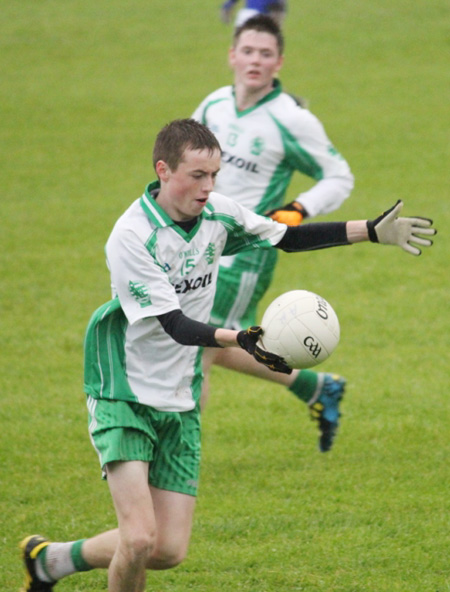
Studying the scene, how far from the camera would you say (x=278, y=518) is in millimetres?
5727

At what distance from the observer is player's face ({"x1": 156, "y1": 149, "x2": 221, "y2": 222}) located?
4.38 meters

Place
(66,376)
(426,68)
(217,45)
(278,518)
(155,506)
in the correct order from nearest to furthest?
(155,506) → (278,518) → (66,376) → (426,68) → (217,45)

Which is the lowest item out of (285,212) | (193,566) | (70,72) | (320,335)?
(193,566)

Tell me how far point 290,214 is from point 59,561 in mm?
2373

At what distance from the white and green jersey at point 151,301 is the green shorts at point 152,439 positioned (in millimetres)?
55

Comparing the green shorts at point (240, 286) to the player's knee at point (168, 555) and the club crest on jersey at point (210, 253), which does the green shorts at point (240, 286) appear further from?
the player's knee at point (168, 555)

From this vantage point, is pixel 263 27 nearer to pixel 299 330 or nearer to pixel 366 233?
pixel 366 233

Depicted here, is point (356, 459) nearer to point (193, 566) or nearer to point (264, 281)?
point (264, 281)

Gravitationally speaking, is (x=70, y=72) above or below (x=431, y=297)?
above

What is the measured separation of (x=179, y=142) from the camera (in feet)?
14.5

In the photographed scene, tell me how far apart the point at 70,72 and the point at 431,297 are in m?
12.0

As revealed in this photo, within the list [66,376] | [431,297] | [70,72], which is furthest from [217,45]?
[66,376]

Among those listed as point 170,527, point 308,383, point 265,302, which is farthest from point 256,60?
point 265,302

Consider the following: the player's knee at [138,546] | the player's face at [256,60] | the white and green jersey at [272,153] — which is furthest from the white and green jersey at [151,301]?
the player's face at [256,60]
